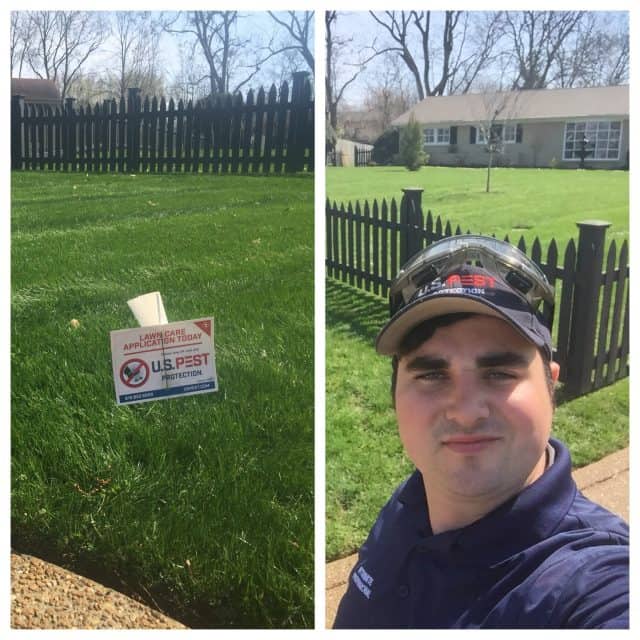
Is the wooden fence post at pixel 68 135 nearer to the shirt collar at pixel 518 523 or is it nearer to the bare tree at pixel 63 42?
the bare tree at pixel 63 42

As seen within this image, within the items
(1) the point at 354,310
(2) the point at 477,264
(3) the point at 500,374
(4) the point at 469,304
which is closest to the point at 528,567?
(3) the point at 500,374

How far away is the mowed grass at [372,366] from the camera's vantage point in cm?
196

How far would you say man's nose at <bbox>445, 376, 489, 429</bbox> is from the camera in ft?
4.36

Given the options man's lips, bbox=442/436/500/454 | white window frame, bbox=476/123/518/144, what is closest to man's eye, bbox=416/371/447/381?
man's lips, bbox=442/436/500/454

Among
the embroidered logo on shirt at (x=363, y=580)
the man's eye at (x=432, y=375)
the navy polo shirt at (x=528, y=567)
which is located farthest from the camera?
the embroidered logo on shirt at (x=363, y=580)

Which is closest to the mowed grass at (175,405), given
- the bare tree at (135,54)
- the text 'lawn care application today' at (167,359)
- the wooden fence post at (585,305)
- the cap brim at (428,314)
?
the text 'lawn care application today' at (167,359)

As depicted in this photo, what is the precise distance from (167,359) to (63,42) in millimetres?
967

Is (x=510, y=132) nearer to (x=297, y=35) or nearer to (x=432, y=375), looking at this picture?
(x=297, y=35)

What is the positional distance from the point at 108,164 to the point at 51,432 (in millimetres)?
847

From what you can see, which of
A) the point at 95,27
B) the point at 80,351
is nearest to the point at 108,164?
the point at 95,27

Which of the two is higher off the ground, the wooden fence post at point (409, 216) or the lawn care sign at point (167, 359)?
the wooden fence post at point (409, 216)

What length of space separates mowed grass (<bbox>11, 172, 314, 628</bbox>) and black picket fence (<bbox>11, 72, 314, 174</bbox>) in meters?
0.05

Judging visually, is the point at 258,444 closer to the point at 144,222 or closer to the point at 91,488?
the point at 91,488

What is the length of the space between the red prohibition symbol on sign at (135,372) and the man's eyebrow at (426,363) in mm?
931
